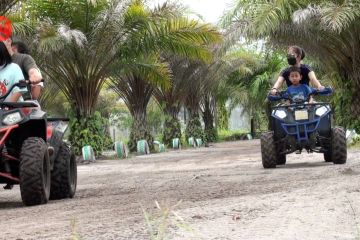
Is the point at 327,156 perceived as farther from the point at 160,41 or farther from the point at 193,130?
the point at 193,130

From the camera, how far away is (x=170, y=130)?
31219 mm

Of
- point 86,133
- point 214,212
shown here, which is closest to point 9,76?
point 214,212

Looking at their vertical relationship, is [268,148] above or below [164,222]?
above

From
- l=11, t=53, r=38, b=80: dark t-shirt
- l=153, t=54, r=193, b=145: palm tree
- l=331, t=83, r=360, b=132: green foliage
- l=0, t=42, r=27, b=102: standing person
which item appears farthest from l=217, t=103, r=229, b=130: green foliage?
l=0, t=42, r=27, b=102: standing person

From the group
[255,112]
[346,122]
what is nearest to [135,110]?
[346,122]

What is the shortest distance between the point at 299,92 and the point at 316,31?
9295 millimetres

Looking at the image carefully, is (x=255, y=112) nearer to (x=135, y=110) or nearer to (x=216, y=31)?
(x=135, y=110)

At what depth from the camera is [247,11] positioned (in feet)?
65.6

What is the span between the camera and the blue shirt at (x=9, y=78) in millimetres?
6285

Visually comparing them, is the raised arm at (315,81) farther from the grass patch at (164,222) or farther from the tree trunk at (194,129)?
the tree trunk at (194,129)

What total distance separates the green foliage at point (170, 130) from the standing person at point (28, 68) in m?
24.4

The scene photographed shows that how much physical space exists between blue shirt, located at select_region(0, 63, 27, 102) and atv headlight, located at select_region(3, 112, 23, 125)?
0.35 meters

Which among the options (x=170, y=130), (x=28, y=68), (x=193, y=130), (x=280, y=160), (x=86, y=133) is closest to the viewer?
(x=28, y=68)

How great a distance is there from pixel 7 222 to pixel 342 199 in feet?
7.31
